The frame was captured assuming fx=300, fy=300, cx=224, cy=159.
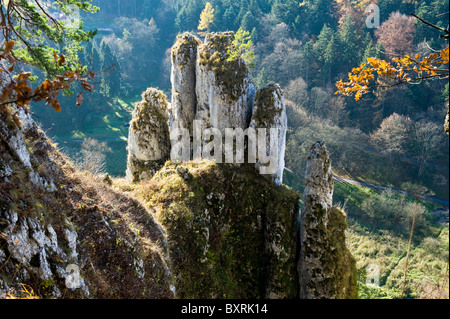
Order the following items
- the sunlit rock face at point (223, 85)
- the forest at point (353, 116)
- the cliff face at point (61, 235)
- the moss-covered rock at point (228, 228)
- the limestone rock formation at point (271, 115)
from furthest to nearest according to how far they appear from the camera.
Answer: the forest at point (353, 116) → the sunlit rock face at point (223, 85) → the limestone rock formation at point (271, 115) → the moss-covered rock at point (228, 228) → the cliff face at point (61, 235)

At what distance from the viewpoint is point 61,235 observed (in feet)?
20.1

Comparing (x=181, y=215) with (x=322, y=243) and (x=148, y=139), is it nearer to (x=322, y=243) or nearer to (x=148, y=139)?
(x=322, y=243)

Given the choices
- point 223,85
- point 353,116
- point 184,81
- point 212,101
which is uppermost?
point 184,81

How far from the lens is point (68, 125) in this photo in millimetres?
49500

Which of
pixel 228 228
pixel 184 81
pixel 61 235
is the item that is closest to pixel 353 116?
pixel 184 81

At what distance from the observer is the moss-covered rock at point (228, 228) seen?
11805mm

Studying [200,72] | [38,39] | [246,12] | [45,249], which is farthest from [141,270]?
[246,12]

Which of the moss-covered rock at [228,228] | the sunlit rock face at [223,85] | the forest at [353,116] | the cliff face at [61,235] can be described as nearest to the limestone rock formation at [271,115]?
the sunlit rock face at [223,85]

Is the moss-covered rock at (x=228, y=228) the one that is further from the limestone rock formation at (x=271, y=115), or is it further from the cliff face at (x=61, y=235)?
the cliff face at (x=61, y=235)

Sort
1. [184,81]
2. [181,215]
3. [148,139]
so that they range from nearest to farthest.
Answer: [181,215]
[184,81]
[148,139]

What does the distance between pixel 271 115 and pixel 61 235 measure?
1045cm

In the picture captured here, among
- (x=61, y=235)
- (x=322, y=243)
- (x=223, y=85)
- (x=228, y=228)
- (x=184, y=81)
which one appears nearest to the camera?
(x=61, y=235)

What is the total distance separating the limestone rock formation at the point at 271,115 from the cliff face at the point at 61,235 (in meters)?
7.18
